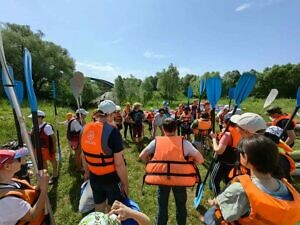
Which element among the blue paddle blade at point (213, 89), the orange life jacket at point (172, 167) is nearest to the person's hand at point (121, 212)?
the orange life jacket at point (172, 167)

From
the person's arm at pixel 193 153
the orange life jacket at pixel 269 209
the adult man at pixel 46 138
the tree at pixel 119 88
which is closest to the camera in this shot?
the orange life jacket at pixel 269 209

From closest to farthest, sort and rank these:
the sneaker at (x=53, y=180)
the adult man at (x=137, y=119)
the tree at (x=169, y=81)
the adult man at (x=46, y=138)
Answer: the adult man at (x=46, y=138) → the sneaker at (x=53, y=180) → the adult man at (x=137, y=119) → the tree at (x=169, y=81)

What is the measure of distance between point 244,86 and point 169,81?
39.7m

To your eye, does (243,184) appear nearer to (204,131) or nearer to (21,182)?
(21,182)

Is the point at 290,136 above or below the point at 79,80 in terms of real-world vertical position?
below

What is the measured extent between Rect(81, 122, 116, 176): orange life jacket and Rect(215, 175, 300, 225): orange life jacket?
1799mm

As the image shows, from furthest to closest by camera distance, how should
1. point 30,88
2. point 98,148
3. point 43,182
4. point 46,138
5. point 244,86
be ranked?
point 46,138, point 244,86, point 98,148, point 30,88, point 43,182

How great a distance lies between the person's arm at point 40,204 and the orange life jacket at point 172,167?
5.05 ft

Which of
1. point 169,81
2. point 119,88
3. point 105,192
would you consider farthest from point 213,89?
point 169,81

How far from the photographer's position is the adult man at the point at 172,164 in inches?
129

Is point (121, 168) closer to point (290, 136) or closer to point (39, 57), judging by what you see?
point (290, 136)

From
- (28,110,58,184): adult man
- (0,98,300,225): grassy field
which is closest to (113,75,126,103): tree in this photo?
(0,98,300,225): grassy field

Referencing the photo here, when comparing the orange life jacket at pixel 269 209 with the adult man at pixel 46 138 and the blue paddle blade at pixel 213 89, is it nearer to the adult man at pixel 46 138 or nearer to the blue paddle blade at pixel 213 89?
the blue paddle blade at pixel 213 89

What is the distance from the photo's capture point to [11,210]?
178cm
